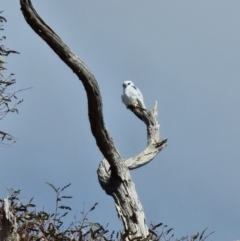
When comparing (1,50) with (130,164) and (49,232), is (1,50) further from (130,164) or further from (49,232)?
(49,232)

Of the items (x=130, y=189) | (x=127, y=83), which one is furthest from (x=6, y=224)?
(x=127, y=83)

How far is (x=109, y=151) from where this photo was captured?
5711 mm

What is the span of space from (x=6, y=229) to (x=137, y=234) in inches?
96.1

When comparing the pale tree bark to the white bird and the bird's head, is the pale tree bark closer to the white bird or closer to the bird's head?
the white bird

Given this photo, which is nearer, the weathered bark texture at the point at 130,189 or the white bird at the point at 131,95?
the weathered bark texture at the point at 130,189

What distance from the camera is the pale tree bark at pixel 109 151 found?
5.07 meters

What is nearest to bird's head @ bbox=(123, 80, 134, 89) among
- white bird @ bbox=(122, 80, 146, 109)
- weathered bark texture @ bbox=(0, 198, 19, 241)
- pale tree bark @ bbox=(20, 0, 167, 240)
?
white bird @ bbox=(122, 80, 146, 109)

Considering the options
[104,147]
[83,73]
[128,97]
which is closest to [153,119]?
[104,147]

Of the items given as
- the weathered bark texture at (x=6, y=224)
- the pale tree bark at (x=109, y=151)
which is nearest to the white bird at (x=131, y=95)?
the pale tree bark at (x=109, y=151)

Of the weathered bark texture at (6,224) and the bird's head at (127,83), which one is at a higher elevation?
the bird's head at (127,83)

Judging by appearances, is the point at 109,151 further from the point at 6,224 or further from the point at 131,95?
the point at 131,95

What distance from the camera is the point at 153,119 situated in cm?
686

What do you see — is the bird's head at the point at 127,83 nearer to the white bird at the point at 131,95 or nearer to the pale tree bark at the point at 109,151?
the white bird at the point at 131,95

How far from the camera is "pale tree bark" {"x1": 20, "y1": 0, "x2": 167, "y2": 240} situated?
16.6 feet
